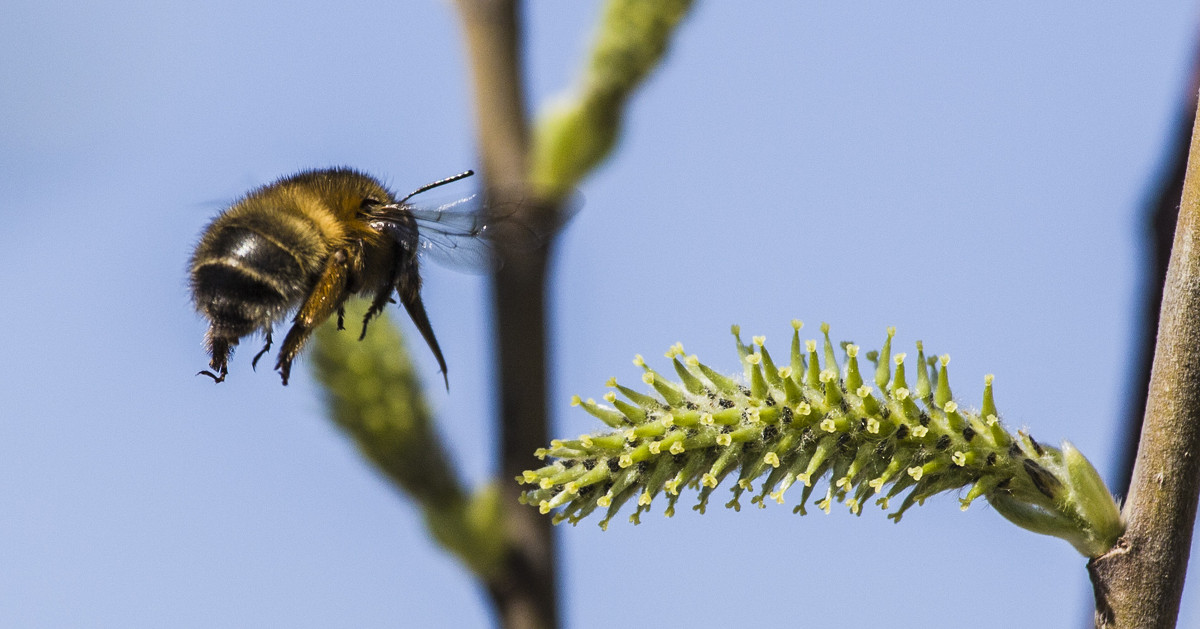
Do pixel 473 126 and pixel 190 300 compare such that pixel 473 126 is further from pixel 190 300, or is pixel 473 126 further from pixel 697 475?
pixel 697 475

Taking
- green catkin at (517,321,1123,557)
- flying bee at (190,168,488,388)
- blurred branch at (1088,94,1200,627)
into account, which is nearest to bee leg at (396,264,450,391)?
flying bee at (190,168,488,388)

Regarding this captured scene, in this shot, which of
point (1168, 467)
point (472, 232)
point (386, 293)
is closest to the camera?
point (1168, 467)

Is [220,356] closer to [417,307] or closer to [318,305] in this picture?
[318,305]

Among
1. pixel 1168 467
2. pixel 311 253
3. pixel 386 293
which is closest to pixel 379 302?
pixel 386 293

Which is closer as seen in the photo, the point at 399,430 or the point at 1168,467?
the point at 1168,467

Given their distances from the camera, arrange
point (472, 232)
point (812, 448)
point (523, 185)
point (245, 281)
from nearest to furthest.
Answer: point (812, 448) < point (245, 281) < point (472, 232) < point (523, 185)

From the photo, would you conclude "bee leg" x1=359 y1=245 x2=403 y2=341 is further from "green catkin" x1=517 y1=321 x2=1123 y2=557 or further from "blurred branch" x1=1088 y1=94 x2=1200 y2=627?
"blurred branch" x1=1088 y1=94 x2=1200 y2=627

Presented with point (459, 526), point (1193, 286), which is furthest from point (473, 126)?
point (1193, 286)
